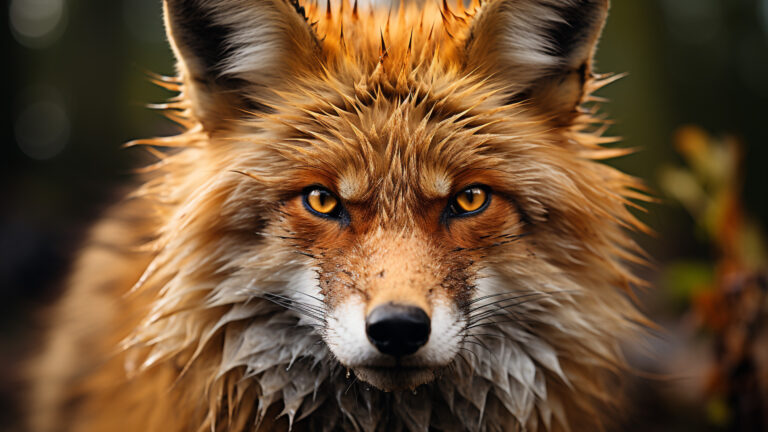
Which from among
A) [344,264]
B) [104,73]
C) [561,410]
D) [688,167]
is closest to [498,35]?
[344,264]

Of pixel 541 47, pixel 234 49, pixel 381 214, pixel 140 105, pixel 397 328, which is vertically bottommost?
pixel 397 328

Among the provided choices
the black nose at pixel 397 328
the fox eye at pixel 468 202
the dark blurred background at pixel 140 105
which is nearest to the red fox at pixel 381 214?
the fox eye at pixel 468 202

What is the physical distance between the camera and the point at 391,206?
6.56ft

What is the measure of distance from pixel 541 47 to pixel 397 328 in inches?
52.4

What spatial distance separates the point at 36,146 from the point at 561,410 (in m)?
8.48

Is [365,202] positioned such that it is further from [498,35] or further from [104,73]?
[104,73]

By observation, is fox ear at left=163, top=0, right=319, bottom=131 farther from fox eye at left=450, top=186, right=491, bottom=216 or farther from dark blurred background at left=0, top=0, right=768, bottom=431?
dark blurred background at left=0, top=0, right=768, bottom=431

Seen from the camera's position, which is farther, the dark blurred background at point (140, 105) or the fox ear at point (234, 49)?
the dark blurred background at point (140, 105)

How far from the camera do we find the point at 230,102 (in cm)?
232

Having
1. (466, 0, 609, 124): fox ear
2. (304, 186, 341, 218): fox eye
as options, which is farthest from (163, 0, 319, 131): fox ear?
(466, 0, 609, 124): fox ear

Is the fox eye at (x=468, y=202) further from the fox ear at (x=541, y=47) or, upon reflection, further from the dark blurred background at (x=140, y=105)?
the dark blurred background at (x=140, y=105)

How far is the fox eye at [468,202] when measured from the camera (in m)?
2.09

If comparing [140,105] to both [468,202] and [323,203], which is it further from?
[468,202]

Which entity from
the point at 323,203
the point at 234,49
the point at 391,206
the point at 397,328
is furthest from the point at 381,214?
the point at 234,49
